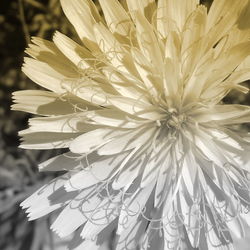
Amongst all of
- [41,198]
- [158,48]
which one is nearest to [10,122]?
[41,198]

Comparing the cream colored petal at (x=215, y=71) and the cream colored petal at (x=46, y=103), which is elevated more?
the cream colored petal at (x=215, y=71)

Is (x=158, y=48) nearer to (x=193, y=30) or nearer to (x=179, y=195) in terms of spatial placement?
(x=193, y=30)

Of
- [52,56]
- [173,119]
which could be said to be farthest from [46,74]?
[173,119]

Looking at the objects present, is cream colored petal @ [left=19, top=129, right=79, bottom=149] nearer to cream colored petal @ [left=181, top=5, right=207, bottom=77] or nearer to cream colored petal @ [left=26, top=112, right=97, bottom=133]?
cream colored petal @ [left=26, top=112, right=97, bottom=133]

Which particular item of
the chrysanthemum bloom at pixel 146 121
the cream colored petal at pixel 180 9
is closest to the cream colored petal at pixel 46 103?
the chrysanthemum bloom at pixel 146 121

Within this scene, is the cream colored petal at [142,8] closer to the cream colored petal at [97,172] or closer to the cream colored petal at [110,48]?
the cream colored petal at [110,48]

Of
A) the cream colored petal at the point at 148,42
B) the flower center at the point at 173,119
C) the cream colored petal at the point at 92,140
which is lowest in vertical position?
the cream colored petal at the point at 92,140

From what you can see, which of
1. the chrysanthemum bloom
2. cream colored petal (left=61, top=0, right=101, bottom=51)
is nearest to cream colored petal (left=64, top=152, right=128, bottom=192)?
the chrysanthemum bloom

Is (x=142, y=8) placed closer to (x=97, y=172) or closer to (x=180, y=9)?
(x=180, y=9)
